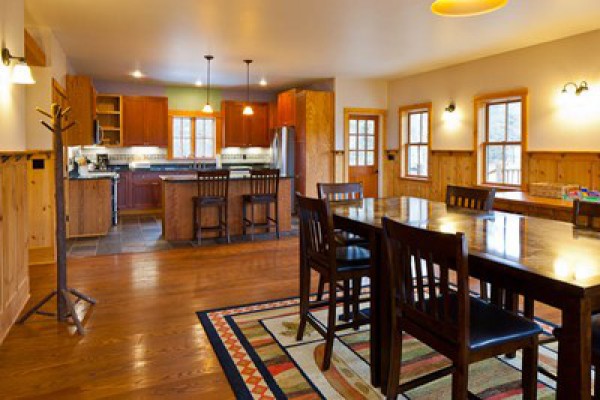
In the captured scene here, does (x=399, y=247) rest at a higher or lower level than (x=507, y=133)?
lower

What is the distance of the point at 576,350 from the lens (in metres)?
1.43

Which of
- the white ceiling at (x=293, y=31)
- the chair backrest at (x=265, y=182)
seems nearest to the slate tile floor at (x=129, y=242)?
the chair backrest at (x=265, y=182)

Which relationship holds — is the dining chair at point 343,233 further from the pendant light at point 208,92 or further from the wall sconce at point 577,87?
the pendant light at point 208,92

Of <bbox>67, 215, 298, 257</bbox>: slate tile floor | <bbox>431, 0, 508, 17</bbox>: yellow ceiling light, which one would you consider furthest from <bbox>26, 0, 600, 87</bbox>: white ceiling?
<bbox>67, 215, 298, 257</bbox>: slate tile floor

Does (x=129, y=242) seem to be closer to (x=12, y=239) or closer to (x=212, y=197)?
(x=212, y=197)

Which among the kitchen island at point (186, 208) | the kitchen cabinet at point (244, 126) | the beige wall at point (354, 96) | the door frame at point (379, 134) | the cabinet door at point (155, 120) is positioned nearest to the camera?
the kitchen island at point (186, 208)

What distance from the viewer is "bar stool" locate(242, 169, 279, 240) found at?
6.30m

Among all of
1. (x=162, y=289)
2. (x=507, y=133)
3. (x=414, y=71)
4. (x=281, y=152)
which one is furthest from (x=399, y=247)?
(x=281, y=152)

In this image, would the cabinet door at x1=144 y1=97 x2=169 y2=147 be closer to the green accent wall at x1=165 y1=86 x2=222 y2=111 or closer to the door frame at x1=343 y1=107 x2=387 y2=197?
the green accent wall at x1=165 y1=86 x2=222 y2=111

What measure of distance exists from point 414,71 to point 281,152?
2920 mm

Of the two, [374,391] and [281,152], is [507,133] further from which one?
[374,391]

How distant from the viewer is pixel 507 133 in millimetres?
6297

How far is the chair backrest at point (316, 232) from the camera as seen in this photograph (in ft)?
8.23

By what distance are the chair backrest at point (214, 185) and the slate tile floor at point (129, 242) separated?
0.65 m
